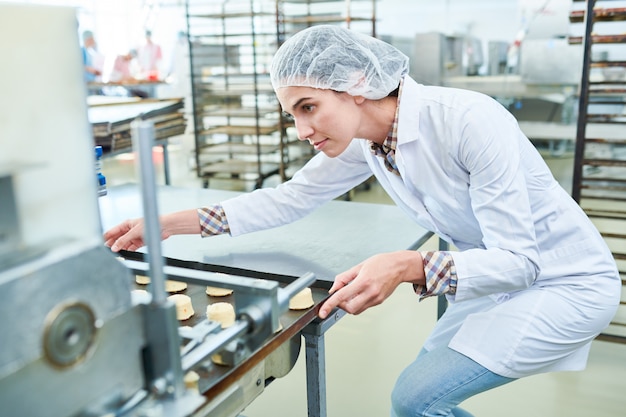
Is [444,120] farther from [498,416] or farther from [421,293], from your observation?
[498,416]

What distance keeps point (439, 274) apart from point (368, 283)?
0.60ft

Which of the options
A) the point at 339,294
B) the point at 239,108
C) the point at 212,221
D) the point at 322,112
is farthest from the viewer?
the point at 239,108

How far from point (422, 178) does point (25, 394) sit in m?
1.05

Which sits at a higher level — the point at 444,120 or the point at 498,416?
the point at 444,120

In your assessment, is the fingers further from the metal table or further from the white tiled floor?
the white tiled floor

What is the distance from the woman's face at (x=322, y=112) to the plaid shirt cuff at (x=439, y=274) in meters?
0.37

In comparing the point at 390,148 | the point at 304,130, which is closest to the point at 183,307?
the point at 304,130

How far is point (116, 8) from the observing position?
9.90 meters

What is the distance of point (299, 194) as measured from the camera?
5.62ft

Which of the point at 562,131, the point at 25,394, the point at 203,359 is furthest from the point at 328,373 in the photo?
the point at 562,131

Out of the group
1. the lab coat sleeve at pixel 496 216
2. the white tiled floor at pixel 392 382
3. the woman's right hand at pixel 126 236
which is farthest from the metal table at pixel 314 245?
the white tiled floor at pixel 392 382

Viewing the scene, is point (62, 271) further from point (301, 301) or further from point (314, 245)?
point (314, 245)

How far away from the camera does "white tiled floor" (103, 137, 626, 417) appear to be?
2.13 metres

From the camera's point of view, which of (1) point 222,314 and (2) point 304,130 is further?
(2) point 304,130
